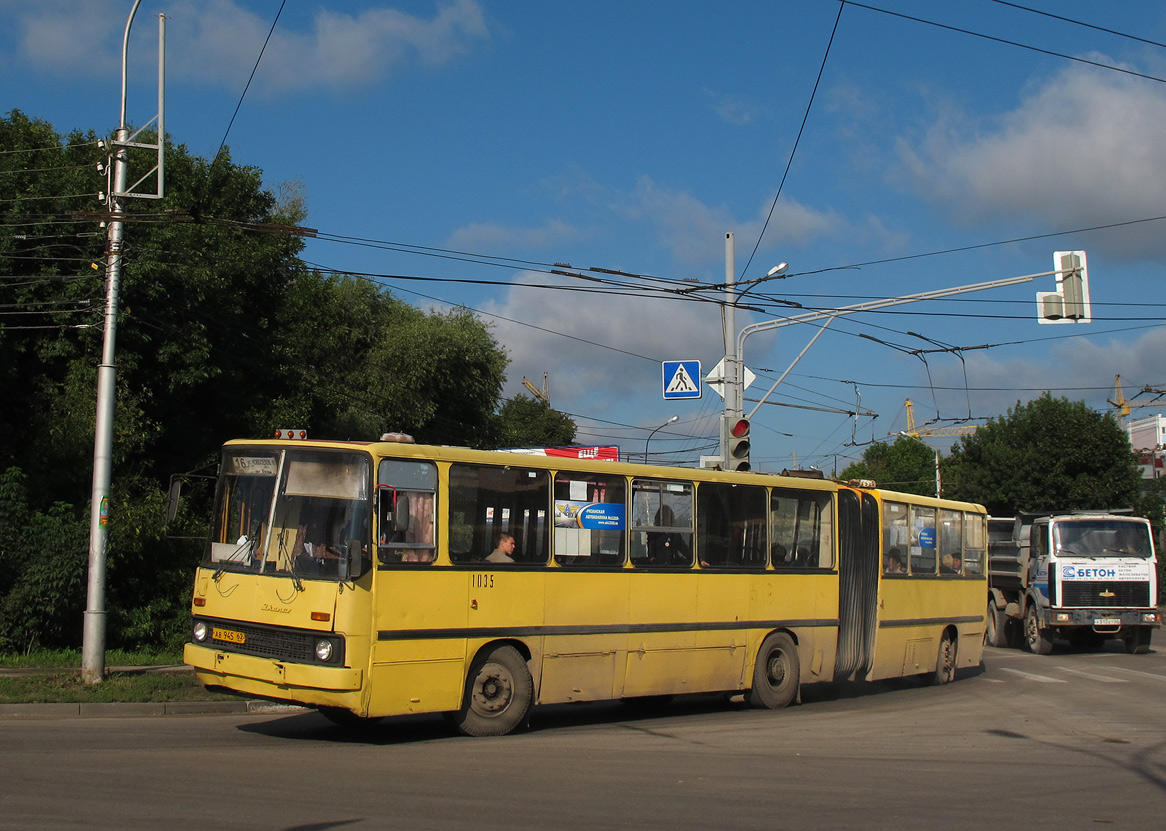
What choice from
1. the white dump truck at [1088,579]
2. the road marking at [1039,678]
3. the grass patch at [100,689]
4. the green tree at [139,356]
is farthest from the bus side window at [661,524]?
the white dump truck at [1088,579]

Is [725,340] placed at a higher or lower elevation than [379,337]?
lower

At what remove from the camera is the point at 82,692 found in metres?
12.5

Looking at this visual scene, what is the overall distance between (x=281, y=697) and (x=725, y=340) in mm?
13010

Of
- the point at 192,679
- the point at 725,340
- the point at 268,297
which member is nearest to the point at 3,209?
the point at 268,297

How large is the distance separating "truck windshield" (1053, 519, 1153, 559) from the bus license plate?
18471mm

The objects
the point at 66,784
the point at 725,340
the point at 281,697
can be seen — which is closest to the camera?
the point at 66,784

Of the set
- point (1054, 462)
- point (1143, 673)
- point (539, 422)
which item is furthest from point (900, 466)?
point (1143, 673)

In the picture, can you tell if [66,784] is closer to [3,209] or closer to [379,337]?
[3,209]

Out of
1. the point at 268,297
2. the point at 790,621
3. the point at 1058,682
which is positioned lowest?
the point at 1058,682

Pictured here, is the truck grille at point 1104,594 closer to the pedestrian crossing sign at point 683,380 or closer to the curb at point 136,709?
the pedestrian crossing sign at point 683,380

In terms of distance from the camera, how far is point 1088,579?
74.1ft

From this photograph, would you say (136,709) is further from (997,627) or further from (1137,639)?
(1137,639)

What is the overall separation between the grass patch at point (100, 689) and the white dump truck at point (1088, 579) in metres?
16.0

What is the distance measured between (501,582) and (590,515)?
1447 mm
